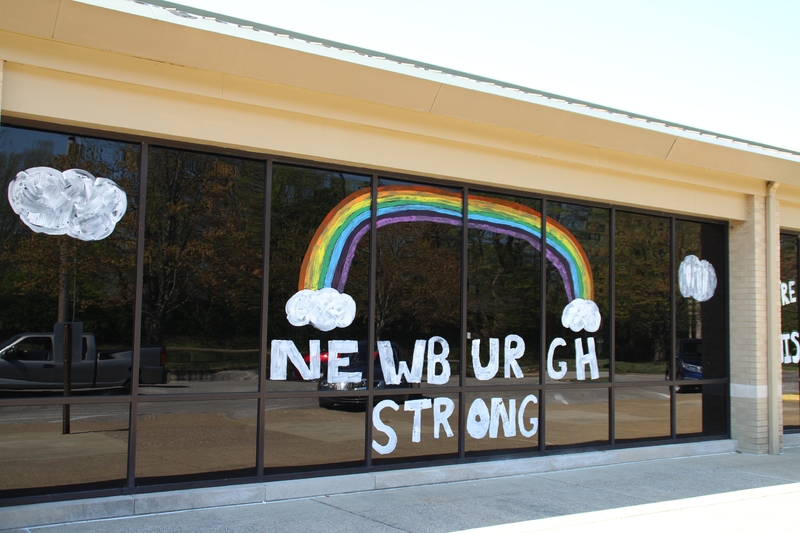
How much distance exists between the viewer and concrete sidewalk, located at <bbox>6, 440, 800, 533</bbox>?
686 cm

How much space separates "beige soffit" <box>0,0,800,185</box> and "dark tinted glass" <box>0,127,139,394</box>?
1.05m

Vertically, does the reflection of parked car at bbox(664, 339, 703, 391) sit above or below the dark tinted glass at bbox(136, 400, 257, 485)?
above

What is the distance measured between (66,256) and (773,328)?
10136mm

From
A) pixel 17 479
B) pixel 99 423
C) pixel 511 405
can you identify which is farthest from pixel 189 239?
pixel 511 405

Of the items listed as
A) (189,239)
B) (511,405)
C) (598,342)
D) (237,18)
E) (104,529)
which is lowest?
(104,529)

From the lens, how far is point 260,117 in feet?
25.8

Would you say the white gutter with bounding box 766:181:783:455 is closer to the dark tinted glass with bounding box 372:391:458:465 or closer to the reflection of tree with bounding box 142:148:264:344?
the dark tinted glass with bounding box 372:391:458:465

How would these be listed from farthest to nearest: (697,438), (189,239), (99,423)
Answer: (697,438), (189,239), (99,423)

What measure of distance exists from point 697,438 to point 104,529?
8836 millimetres

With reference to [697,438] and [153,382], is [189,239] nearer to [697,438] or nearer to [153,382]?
[153,382]

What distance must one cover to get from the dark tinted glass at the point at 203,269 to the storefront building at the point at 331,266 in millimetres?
23

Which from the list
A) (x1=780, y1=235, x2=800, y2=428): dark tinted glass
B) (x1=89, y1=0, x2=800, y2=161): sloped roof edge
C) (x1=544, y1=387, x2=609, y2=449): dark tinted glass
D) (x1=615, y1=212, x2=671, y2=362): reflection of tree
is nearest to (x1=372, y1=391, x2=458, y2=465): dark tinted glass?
(x1=544, y1=387, x2=609, y2=449): dark tinted glass

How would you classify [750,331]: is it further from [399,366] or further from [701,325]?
[399,366]

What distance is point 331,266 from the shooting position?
8602mm
